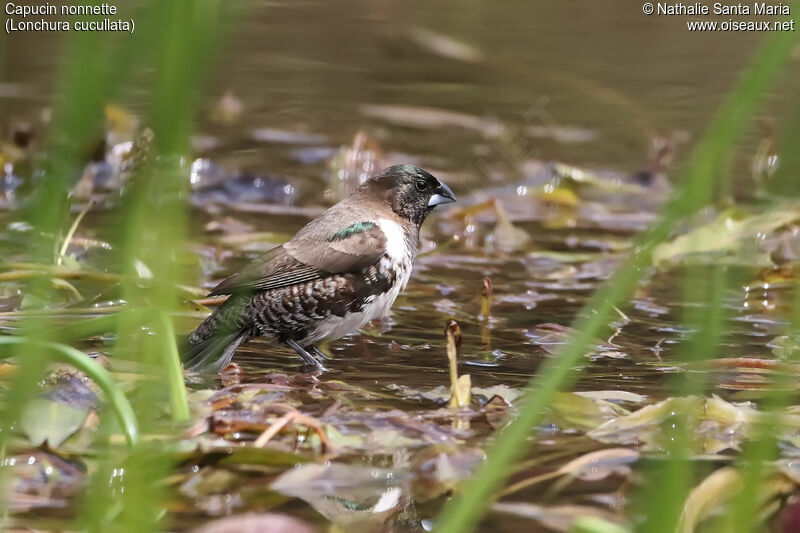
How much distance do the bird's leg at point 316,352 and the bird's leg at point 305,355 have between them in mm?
40

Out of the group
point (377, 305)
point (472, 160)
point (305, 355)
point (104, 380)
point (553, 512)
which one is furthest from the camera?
Result: point (472, 160)

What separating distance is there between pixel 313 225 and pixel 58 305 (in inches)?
43.2

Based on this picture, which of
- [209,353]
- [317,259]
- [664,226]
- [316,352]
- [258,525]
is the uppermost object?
[664,226]

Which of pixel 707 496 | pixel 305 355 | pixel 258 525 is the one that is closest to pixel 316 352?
pixel 305 355

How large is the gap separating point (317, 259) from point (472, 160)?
3.84 metres

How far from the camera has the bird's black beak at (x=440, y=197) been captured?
5.71m

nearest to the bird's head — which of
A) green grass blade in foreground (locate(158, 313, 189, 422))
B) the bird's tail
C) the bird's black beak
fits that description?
the bird's black beak

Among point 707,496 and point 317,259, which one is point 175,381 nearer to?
point 707,496

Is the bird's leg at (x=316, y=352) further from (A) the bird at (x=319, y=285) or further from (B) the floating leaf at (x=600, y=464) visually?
(B) the floating leaf at (x=600, y=464)

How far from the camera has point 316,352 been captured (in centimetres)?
504

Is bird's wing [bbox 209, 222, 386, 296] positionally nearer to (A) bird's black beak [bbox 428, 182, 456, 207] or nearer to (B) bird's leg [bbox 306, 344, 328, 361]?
(B) bird's leg [bbox 306, 344, 328, 361]

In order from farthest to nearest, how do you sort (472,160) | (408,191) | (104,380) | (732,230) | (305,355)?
(472,160), (732,230), (408,191), (305,355), (104,380)

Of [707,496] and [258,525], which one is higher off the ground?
[258,525]

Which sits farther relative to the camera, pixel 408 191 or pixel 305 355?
pixel 408 191
